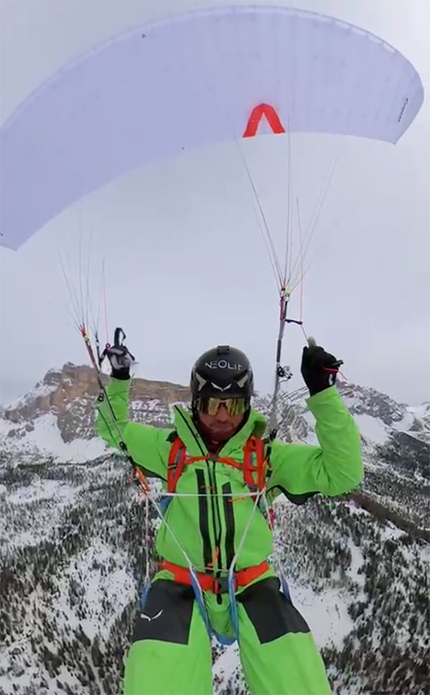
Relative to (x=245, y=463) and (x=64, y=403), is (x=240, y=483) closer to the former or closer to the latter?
(x=245, y=463)

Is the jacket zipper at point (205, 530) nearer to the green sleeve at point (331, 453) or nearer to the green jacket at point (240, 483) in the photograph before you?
the green jacket at point (240, 483)

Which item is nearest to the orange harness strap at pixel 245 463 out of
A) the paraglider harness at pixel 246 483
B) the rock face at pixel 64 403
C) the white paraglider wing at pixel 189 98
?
the paraglider harness at pixel 246 483

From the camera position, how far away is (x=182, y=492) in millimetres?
2291

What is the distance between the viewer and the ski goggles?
2.43 metres

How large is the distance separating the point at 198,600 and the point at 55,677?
4551mm

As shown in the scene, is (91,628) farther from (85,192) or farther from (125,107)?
(125,107)

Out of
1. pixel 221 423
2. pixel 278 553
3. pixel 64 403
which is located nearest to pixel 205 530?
pixel 221 423

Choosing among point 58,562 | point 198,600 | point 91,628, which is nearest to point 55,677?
point 91,628

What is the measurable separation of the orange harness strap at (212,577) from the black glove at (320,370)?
78 centimetres

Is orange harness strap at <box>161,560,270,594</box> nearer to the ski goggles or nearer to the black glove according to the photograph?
the ski goggles

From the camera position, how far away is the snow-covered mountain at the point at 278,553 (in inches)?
228

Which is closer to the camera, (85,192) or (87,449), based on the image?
(85,192)

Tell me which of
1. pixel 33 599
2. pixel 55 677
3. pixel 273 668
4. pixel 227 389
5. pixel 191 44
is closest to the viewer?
pixel 273 668

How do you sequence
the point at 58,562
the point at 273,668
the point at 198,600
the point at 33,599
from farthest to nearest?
the point at 58,562 → the point at 33,599 → the point at 198,600 → the point at 273,668
